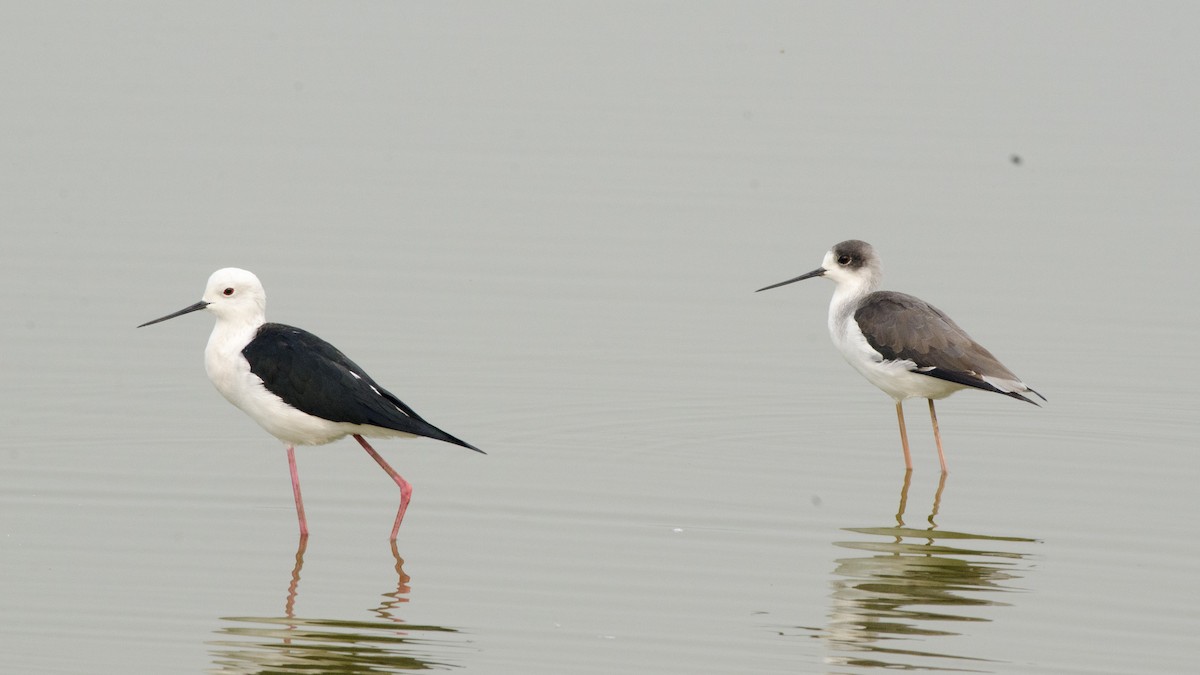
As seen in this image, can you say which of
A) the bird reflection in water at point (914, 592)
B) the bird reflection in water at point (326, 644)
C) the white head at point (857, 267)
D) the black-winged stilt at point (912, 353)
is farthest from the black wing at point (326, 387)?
the white head at point (857, 267)

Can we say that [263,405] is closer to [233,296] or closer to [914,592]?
[233,296]

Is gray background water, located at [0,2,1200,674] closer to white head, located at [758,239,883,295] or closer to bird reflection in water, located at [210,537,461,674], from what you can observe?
bird reflection in water, located at [210,537,461,674]

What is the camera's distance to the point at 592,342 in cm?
1249

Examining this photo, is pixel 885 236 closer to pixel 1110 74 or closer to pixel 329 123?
pixel 329 123

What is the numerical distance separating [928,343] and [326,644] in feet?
15.0

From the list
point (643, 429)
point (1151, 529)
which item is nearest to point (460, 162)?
point (643, 429)

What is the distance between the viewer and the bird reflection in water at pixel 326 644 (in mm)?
7109

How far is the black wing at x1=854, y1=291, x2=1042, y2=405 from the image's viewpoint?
1055 centimetres

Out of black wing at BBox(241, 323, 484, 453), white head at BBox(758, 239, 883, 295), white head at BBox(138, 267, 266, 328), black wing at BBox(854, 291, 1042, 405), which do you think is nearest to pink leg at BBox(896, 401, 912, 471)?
black wing at BBox(854, 291, 1042, 405)

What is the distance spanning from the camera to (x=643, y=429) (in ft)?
35.5

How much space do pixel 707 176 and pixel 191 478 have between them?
28.0 feet

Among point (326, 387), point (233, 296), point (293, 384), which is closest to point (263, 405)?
point (293, 384)

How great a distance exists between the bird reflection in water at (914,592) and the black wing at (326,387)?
6.58ft

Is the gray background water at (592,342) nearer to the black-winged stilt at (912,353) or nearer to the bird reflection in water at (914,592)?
the bird reflection in water at (914,592)
